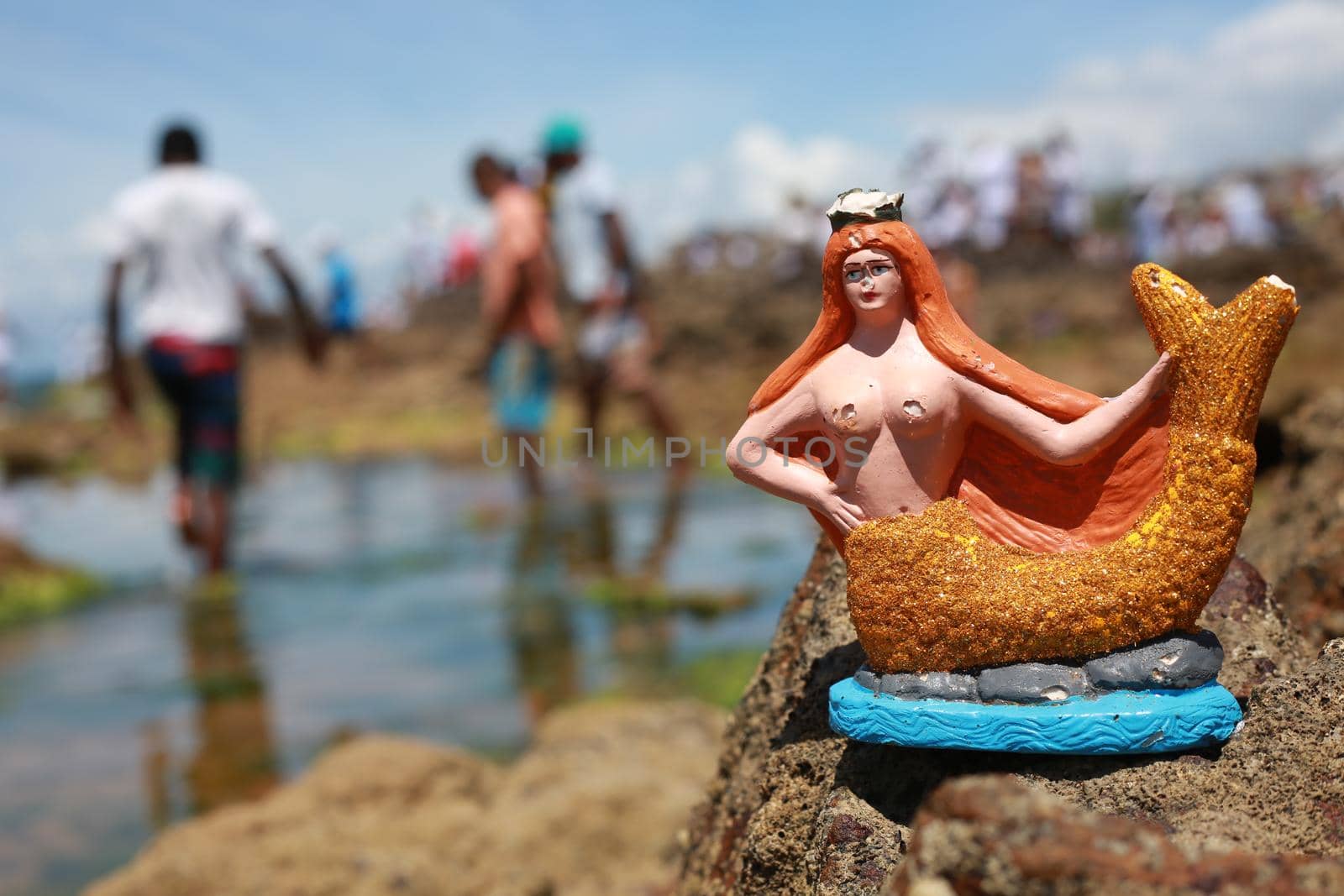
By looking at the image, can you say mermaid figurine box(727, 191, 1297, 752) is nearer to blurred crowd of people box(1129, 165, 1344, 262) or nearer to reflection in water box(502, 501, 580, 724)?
reflection in water box(502, 501, 580, 724)

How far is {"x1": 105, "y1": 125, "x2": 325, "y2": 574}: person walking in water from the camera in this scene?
5621 millimetres

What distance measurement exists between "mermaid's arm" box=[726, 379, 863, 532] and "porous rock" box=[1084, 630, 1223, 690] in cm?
46

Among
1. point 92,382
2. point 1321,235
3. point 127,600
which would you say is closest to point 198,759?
point 127,600

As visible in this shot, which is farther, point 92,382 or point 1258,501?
point 92,382

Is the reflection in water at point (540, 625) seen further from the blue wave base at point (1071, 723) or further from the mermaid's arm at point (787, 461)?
the blue wave base at point (1071, 723)

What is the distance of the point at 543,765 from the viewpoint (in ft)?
12.0

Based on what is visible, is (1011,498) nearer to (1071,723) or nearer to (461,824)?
(1071,723)

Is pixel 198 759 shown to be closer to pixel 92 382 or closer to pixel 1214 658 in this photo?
pixel 1214 658

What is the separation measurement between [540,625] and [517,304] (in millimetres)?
2357

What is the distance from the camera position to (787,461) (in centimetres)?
213

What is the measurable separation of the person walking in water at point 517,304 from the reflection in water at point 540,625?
578 millimetres

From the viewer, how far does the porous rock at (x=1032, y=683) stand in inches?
72.4

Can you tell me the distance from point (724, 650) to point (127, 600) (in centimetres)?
366

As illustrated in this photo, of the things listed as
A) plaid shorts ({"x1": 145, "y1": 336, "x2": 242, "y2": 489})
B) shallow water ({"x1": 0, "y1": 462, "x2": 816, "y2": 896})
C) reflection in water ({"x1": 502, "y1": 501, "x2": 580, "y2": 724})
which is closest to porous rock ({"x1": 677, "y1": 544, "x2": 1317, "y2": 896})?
shallow water ({"x1": 0, "y1": 462, "x2": 816, "y2": 896})
